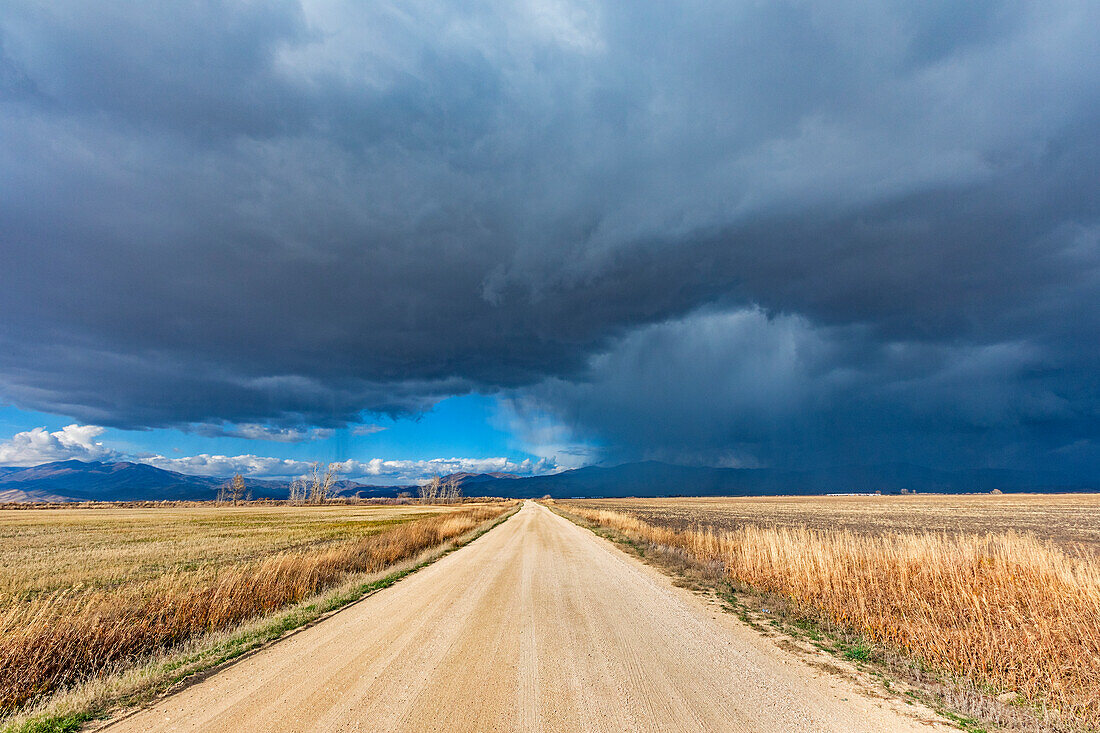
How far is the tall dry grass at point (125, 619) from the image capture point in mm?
7095

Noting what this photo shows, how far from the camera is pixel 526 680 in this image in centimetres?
675

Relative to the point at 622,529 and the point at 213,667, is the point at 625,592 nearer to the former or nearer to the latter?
the point at 213,667

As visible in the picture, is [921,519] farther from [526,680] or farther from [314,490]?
[314,490]

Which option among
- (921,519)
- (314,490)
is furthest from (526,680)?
(314,490)

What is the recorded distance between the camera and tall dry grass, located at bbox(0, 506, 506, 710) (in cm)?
710

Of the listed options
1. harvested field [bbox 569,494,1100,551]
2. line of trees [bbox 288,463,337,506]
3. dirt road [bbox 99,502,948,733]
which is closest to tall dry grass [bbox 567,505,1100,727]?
dirt road [bbox 99,502,948,733]

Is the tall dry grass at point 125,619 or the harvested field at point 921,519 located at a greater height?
the tall dry grass at point 125,619

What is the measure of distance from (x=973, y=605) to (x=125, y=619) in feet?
54.6

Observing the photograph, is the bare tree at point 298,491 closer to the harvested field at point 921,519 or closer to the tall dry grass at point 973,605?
the harvested field at point 921,519

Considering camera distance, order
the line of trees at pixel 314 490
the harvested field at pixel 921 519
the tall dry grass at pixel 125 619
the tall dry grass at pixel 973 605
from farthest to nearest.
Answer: the line of trees at pixel 314 490 → the harvested field at pixel 921 519 → the tall dry grass at pixel 125 619 → the tall dry grass at pixel 973 605

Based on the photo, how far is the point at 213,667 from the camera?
768 centimetres

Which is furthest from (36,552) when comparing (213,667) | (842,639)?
(842,639)

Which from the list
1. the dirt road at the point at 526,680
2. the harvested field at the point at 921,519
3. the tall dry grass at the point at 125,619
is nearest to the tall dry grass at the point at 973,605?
the dirt road at the point at 526,680

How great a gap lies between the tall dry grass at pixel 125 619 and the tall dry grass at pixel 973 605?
14.3 metres
